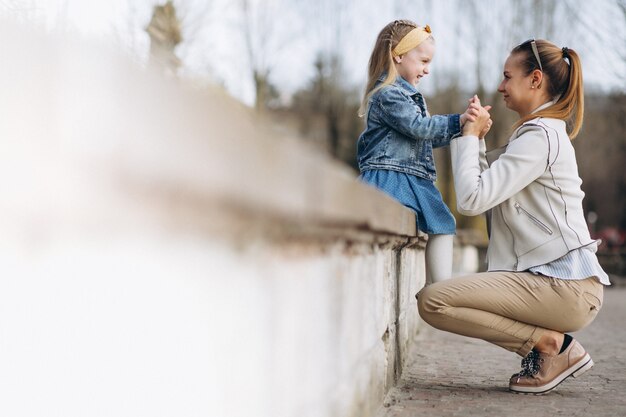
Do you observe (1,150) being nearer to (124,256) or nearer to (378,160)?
(124,256)

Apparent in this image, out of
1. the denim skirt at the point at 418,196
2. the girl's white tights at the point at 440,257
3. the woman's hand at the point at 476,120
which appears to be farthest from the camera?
the girl's white tights at the point at 440,257

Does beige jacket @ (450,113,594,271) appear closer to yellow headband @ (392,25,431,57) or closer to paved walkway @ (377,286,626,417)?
paved walkway @ (377,286,626,417)

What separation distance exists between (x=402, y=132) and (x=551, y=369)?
4.06ft

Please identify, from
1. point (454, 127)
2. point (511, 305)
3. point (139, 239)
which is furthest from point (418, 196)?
point (139, 239)

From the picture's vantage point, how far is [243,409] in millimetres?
1536

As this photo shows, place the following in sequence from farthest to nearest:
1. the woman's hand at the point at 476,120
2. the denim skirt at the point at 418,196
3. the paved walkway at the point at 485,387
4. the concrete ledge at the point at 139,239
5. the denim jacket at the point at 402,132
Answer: the denim skirt at the point at 418,196 < the denim jacket at the point at 402,132 < the woman's hand at the point at 476,120 < the paved walkway at the point at 485,387 < the concrete ledge at the point at 139,239

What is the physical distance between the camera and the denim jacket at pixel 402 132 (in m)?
3.79

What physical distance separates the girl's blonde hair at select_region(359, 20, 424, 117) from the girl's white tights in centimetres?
72

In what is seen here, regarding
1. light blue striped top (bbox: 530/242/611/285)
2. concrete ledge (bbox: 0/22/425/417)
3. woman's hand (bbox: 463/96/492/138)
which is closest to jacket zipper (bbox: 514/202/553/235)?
light blue striped top (bbox: 530/242/611/285)

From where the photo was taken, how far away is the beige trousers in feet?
11.4

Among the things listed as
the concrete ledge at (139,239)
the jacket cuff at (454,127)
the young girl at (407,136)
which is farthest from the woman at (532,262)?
the concrete ledge at (139,239)

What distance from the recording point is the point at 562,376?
3553 mm

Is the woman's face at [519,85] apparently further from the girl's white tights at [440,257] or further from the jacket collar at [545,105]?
the girl's white tights at [440,257]

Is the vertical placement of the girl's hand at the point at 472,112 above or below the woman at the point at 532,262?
above
